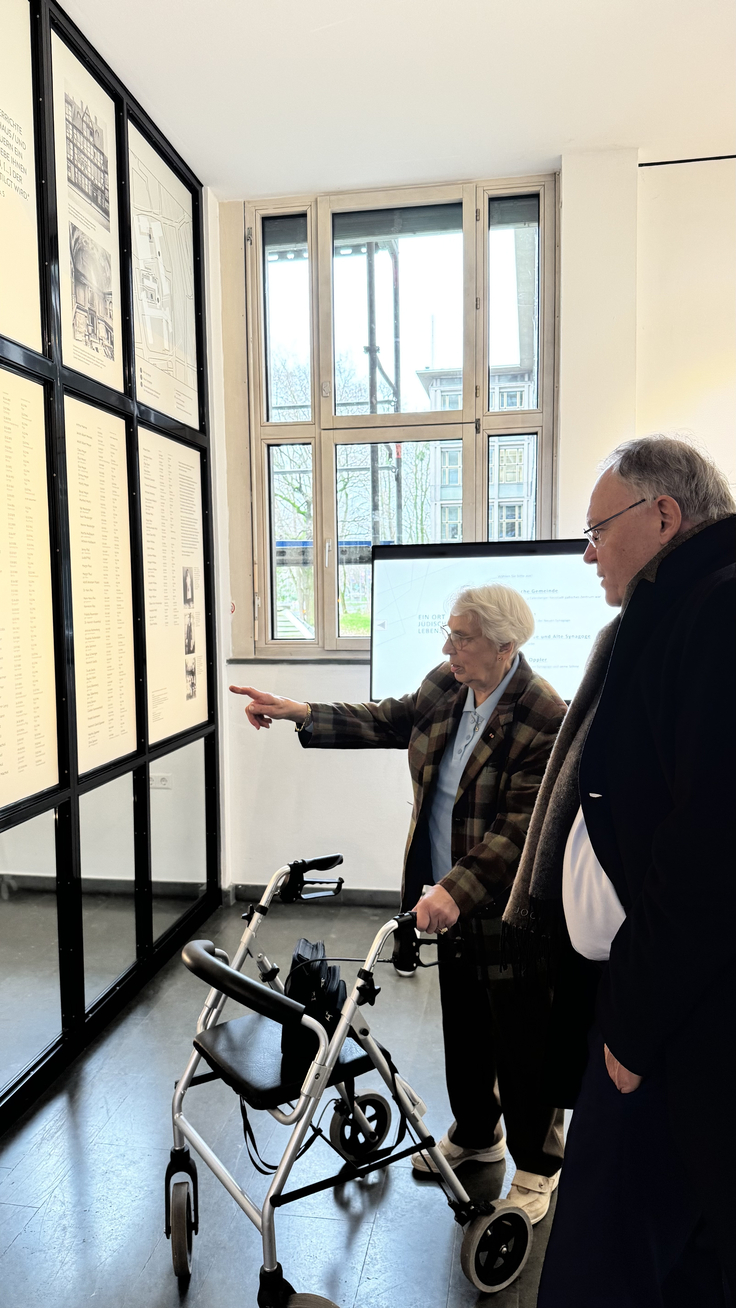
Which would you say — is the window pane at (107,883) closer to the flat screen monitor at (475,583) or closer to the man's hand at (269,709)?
the man's hand at (269,709)

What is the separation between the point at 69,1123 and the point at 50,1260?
50 cm

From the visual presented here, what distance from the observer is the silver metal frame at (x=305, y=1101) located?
1490 mm

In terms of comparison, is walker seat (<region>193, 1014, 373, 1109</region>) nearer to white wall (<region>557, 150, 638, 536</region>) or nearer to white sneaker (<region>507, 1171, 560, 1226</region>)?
white sneaker (<region>507, 1171, 560, 1226</region>)

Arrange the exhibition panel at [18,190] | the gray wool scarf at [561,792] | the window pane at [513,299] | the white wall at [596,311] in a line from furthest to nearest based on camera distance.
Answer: the window pane at [513,299]
the white wall at [596,311]
the exhibition panel at [18,190]
the gray wool scarf at [561,792]

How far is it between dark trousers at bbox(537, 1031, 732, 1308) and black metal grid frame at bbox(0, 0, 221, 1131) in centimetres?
171

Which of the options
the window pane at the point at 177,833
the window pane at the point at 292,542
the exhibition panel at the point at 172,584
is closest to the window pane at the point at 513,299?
the window pane at the point at 292,542

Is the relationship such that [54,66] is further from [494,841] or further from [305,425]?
[494,841]

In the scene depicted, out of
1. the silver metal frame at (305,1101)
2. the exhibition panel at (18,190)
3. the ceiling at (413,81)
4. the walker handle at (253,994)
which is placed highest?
the ceiling at (413,81)

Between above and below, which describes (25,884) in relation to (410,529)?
below

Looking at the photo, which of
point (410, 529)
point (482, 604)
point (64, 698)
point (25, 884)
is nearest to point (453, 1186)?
point (482, 604)

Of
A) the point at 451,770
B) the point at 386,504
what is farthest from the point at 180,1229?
the point at 386,504

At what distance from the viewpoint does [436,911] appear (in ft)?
5.54

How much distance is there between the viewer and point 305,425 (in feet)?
13.1

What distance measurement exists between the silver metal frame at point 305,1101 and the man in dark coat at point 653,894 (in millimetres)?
452
